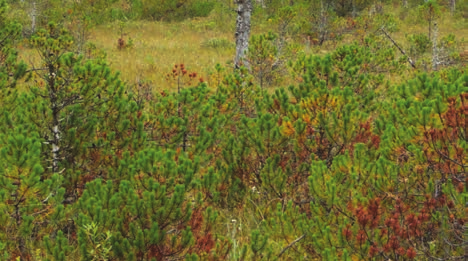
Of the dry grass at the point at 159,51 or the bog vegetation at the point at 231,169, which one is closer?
the bog vegetation at the point at 231,169

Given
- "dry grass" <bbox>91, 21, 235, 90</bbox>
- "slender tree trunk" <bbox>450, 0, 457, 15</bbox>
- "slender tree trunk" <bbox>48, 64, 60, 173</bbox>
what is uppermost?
"slender tree trunk" <bbox>450, 0, 457, 15</bbox>

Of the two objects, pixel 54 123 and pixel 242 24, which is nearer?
pixel 54 123

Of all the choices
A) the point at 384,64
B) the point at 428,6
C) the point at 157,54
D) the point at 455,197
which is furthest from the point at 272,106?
the point at 157,54

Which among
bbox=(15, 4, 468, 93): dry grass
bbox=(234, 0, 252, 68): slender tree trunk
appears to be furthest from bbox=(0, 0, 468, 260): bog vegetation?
bbox=(15, 4, 468, 93): dry grass

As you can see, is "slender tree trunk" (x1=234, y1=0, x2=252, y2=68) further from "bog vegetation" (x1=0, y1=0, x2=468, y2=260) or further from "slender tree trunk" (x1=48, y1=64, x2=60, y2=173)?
"slender tree trunk" (x1=48, y1=64, x2=60, y2=173)

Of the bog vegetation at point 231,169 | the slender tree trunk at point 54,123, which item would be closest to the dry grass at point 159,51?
the bog vegetation at point 231,169

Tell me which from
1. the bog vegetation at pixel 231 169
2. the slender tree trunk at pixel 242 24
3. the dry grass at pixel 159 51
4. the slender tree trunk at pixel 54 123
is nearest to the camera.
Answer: the bog vegetation at pixel 231 169

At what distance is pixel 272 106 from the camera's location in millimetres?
4801

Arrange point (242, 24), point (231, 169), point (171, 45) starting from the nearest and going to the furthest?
point (231, 169), point (242, 24), point (171, 45)

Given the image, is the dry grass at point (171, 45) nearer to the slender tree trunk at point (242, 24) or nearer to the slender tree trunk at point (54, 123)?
the slender tree trunk at point (242, 24)

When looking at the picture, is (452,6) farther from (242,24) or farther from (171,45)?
(242,24)

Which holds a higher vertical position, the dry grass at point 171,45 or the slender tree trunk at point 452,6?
the slender tree trunk at point 452,6

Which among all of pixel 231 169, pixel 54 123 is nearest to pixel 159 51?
pixel 231 169

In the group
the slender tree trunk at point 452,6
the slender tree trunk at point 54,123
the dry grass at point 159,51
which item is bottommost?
Result: the dry grass at point 159,51
